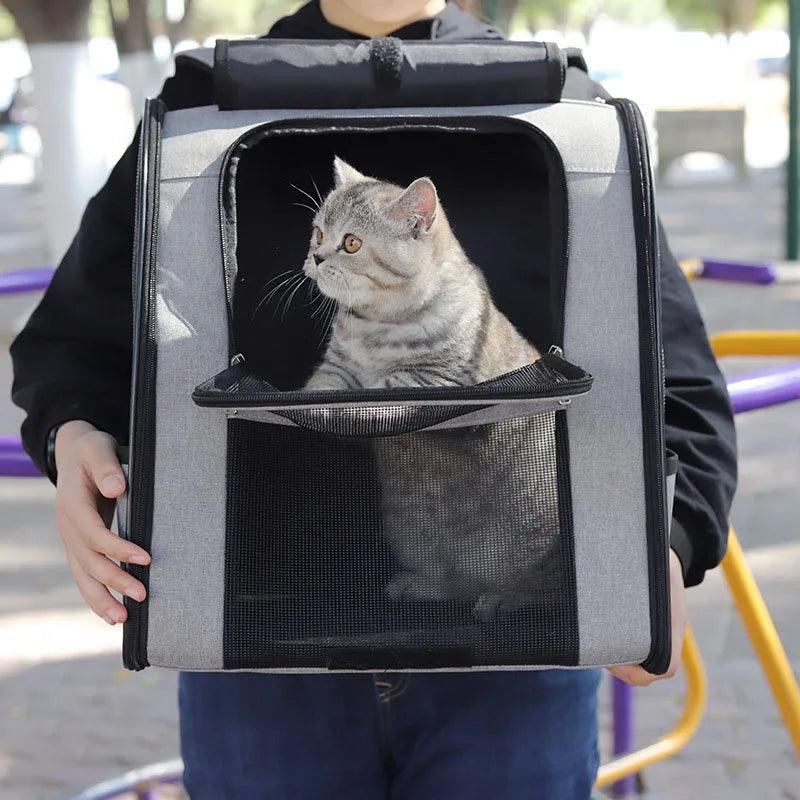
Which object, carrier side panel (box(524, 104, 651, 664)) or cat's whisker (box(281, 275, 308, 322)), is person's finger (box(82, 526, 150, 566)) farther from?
carrier side panel (box(524, 104, 651, 664))

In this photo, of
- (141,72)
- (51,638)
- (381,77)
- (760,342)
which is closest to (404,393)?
(381,77)

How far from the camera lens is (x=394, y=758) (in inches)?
78.6

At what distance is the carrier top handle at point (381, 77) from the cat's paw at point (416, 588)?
68cm

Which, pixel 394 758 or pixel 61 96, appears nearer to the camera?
pixel 394 758

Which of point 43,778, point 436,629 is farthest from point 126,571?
point 43,778

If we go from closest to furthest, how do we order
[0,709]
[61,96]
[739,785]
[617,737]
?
[617,737]
[739,785]
[0,709]
[61,96]

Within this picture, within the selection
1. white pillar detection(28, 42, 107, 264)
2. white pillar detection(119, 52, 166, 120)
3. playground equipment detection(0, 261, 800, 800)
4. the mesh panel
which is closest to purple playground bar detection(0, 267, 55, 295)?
playground equipment detection(0, 261, 800, 800)

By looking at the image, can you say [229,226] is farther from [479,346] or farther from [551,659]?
[551,659]

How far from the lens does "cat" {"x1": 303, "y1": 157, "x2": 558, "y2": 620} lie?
1731 mm

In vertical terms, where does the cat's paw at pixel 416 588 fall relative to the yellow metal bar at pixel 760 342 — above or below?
below

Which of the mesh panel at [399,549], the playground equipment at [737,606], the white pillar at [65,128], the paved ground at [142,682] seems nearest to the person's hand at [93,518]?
the mesh panel at [399,549]

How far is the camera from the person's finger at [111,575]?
1.70m

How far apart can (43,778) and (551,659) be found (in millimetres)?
2583

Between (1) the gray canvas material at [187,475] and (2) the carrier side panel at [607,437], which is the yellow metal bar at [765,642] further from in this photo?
(1) the gray canvas material at [187,475]
